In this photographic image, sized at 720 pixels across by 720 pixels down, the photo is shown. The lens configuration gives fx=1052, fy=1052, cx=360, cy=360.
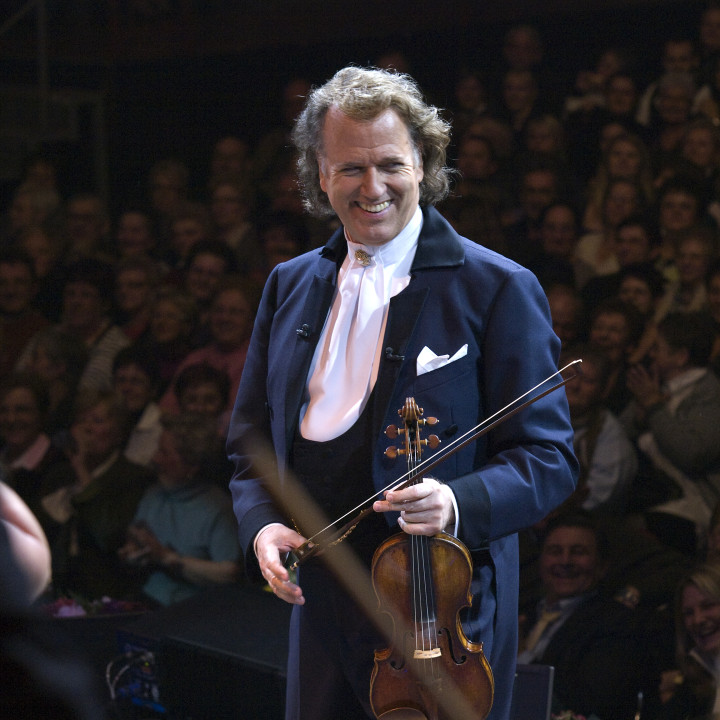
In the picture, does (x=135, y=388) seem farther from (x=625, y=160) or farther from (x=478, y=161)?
(x=625, y=160)

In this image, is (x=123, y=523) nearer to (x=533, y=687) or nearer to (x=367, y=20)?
(x=533, y=687)

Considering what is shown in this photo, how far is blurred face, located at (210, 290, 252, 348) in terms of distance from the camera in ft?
14.1

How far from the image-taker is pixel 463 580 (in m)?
1.59

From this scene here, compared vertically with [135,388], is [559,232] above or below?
above

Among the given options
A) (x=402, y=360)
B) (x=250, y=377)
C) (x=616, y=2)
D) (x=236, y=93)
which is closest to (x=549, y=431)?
(x=402, y=360)

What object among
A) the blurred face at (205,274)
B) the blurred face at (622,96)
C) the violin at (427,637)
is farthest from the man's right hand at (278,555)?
the blurred face at (622,96)

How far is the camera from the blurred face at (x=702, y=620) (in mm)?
3117

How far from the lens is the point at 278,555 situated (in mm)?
1720

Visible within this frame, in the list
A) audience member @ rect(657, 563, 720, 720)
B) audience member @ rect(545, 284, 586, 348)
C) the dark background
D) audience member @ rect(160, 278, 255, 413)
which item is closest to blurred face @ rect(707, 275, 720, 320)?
audience member @ rect(545, 284, 586, 348)

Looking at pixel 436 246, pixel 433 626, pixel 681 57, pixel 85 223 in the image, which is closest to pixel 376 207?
pixel 436 246

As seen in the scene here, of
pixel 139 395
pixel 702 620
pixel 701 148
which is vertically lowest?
pixel 702 620

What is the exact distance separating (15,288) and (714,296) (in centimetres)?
318

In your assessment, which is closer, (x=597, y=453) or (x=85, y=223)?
(x=597, y=453)

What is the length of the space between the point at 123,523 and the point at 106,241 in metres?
1.63
